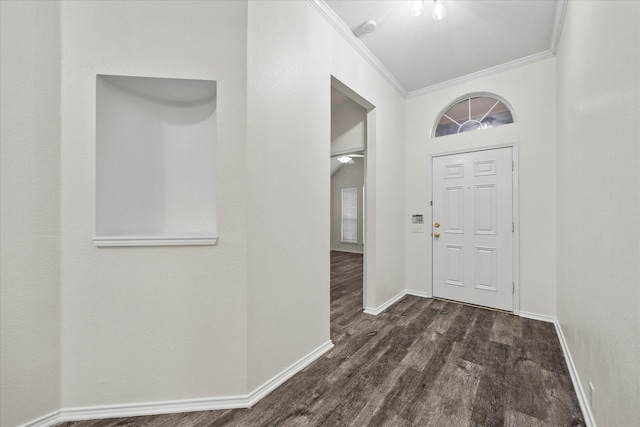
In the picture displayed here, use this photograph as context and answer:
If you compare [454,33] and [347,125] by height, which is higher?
[454,33]

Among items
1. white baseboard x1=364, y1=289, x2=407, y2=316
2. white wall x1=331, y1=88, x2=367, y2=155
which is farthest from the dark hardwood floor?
white wall x1=331, y1=88, x2=367, y2=155

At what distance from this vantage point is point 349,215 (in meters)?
8.23

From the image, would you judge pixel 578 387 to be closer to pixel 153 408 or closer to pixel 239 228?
pixel 239 228

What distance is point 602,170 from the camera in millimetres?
1298

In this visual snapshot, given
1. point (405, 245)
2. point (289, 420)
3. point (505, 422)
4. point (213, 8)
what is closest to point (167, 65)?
point (213, 8)

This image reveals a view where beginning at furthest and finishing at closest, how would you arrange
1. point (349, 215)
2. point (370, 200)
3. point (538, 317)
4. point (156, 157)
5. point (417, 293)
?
1. point (349, 215)
2. point (417, 293)
3. point (370, 200)
4. point (538, 317)
5. point (156, 157)

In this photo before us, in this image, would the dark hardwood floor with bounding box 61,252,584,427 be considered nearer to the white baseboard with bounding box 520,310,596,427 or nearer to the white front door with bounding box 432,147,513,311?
the white baseboard with bounding box 520,310,596,427

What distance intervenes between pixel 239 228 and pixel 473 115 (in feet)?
11.0

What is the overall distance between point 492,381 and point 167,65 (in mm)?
3066

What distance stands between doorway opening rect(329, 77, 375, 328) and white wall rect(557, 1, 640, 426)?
1.77 meters

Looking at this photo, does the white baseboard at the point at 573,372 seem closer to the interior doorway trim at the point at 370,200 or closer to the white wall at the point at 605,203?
the white wall at the point at 605,203

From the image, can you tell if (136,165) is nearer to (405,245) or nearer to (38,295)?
(38,295)

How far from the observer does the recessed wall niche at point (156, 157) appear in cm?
165

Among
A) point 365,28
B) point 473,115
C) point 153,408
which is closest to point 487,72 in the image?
point 473,115
